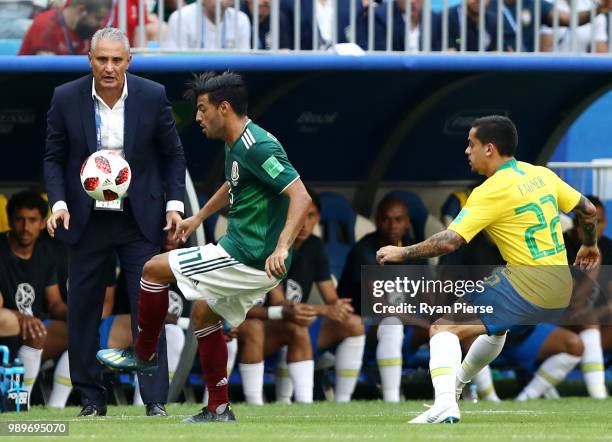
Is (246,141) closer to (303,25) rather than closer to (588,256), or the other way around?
(588,256)

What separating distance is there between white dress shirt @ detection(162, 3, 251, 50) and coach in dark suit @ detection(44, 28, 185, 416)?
2040 mm

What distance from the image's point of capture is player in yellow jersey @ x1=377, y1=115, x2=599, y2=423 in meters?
8.32

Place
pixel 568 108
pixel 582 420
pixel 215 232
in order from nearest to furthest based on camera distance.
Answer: pixel 582 420, pixel 215 232, pixel 568 108

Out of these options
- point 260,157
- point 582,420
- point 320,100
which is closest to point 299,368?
point 320,100

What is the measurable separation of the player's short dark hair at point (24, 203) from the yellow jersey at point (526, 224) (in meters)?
4.06

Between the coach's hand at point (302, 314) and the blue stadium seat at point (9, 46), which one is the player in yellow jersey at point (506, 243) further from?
the blue stadium seat at point (9, 46)

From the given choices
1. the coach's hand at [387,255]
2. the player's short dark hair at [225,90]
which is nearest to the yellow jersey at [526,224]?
the coach's hand at [387,255]

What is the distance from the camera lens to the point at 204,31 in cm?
1152

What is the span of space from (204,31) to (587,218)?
11.8ft

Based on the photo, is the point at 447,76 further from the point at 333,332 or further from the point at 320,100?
the point at 333,332

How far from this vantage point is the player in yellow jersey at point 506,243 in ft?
27.3

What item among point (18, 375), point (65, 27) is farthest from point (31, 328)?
point (65, 27)

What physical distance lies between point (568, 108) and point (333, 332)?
2684mm

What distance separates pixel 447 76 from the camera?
498 inches
